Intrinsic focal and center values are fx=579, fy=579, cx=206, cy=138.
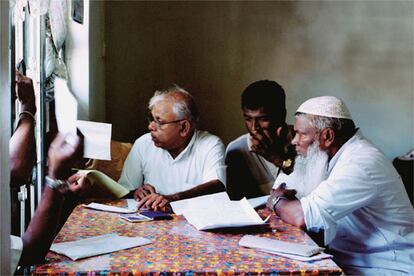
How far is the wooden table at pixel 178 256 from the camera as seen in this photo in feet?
5.47

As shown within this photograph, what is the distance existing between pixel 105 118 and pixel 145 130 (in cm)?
33

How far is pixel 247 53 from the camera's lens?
14.6 feet

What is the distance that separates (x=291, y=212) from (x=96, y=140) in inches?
38.6

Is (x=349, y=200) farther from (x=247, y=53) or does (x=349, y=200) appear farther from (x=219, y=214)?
(x=247, y=53)

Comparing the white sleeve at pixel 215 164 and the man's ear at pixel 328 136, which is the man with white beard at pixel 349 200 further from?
the white sleeve at pixel 215 164

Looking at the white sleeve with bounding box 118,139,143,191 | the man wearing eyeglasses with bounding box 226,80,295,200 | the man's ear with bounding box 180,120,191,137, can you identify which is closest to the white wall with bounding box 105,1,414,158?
the man wearing eyeglasses with bounding box 226,80,295,200

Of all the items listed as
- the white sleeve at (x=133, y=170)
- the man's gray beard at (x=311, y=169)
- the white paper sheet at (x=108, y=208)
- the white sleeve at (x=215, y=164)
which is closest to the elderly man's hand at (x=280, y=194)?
the man's gray beard at (x=311, y=169)

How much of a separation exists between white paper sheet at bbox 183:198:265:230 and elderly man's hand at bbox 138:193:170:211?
0.16 m

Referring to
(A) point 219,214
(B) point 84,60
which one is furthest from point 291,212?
(B) point 84,60

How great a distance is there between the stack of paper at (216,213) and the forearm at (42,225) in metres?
0.65

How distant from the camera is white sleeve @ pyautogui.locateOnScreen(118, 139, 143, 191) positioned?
124 inches

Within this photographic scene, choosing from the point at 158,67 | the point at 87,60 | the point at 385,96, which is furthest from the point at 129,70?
the point at 385,96

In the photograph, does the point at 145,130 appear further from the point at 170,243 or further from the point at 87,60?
the point at 170,243

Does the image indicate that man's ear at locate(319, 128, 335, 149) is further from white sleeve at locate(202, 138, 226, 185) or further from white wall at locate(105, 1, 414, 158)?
white wall at locate(105, 1, 414, 158)
